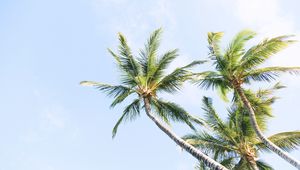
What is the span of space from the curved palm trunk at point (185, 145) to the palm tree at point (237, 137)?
1.37m

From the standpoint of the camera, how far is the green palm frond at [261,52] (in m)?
15.9

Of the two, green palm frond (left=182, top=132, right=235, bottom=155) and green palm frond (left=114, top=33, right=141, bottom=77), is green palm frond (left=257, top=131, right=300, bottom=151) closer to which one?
green palm frond (left=182, top=132, right=235, bottom=155)

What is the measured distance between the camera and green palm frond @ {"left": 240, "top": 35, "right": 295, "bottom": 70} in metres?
15.9

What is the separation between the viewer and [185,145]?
49.9 ft

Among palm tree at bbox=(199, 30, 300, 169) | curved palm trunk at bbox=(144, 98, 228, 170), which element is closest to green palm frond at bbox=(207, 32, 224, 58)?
palm tree at bbox=(199, 30, 300, 169)

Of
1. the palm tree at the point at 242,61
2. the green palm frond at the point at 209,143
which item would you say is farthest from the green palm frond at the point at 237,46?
the green palm frond at the point at 209,143

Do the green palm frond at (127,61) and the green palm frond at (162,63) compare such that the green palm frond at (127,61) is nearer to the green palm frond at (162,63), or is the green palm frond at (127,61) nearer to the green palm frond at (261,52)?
the green palm frond at (162,63)

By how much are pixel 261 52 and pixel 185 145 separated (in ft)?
15.4

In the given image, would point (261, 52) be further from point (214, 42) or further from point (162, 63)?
point (162, 63)

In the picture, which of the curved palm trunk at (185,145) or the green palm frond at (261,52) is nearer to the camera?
the curved palm trunk at (185,145)

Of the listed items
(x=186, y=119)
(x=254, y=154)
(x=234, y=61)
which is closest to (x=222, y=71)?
(x=234, y=61)

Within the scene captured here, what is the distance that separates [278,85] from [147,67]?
5.79 m

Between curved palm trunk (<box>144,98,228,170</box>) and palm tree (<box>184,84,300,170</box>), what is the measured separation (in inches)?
53.7

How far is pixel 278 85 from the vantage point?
1831 cm
